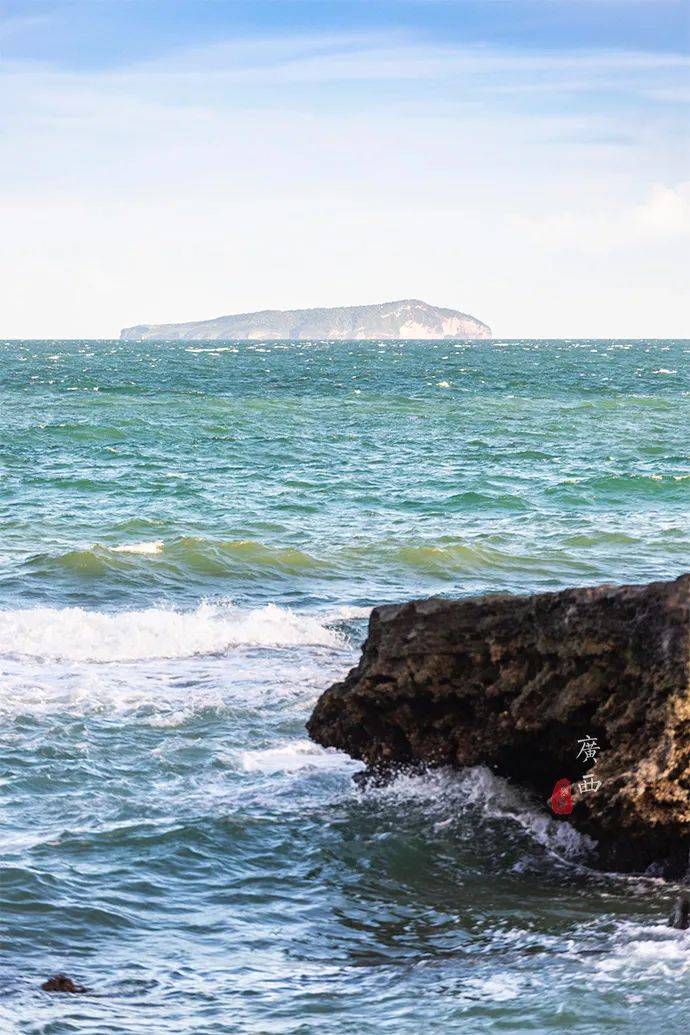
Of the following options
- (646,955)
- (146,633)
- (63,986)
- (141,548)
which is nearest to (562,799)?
(646,955)

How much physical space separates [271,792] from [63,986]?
3.57 metres

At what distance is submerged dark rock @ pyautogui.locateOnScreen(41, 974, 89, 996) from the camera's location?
741 centimetres

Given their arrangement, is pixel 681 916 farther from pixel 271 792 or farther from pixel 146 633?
pixel 146 633

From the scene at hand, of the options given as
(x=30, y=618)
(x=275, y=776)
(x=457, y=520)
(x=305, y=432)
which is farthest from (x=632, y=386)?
(x=275, y=776)

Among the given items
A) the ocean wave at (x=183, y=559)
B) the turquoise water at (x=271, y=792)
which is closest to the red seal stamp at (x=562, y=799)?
the turquoise water at (x=271, y=792)

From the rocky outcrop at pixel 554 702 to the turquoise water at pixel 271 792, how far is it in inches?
12.6

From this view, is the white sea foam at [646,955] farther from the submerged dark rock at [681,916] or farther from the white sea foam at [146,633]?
the white sea foam at [146,633]

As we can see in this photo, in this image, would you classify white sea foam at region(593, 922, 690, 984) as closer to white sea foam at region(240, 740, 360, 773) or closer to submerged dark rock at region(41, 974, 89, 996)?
submerged dark rock at region(41, 974, 89, 996)

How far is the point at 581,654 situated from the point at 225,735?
4315mm

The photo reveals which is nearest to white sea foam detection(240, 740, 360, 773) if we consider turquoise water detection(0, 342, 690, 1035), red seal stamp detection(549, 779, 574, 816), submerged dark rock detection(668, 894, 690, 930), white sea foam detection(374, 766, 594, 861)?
turquoise water detection(0, 342, 690, 1035)

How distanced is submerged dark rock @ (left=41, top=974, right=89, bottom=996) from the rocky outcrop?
3.53 metres

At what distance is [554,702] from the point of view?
9445 mm

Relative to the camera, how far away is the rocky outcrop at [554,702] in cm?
867

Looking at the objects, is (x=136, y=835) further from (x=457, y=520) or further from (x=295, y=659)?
(x=457, y=520)
